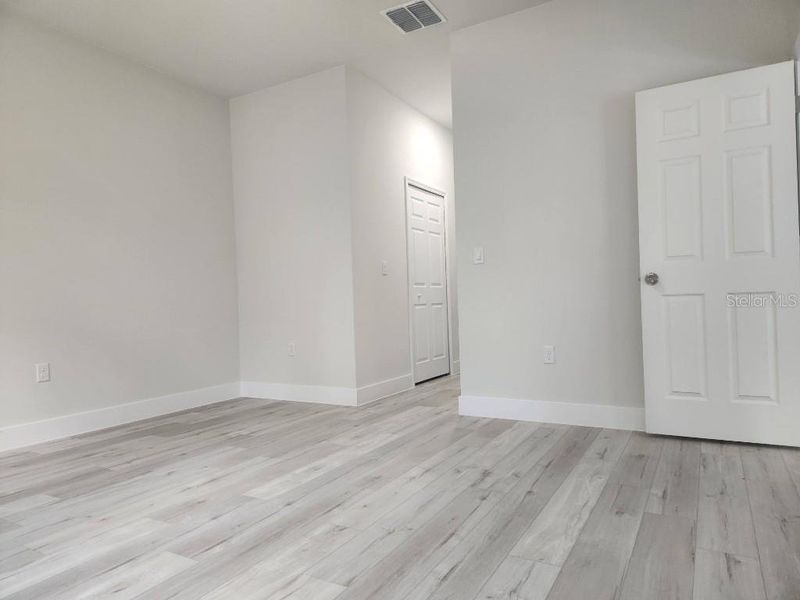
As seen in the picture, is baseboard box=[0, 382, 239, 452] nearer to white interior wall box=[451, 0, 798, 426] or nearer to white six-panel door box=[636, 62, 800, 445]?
white interior wall box=[451, 0, 798, 426]

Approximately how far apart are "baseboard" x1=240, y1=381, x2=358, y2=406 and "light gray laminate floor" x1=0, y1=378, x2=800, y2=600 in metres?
1.00

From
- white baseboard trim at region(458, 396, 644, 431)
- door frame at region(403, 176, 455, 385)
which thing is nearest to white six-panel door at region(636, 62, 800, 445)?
white baseboard trim at region(458, 396, 644, 431)

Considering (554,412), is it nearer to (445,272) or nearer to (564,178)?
(564,178)

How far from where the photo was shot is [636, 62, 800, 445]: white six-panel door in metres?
2.64

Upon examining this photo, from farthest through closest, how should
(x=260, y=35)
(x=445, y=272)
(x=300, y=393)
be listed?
1. (x=445, y=272)
2. (x=300, y=393)
3. (x=260, y=35)

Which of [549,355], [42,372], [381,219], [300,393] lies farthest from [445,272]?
[42,372]

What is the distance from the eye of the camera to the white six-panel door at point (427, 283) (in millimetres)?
5051

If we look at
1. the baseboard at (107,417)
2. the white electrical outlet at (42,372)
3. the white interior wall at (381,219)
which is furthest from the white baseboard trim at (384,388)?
the white electrical outlet at (42,372)

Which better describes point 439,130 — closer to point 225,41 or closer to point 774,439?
point 225,41

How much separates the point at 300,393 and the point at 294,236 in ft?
4.45

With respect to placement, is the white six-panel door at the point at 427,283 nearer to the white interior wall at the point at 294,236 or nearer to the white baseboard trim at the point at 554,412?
the white interior wall at the point at 294,236

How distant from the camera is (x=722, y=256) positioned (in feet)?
9.07

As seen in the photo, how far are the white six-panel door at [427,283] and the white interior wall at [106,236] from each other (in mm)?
1708

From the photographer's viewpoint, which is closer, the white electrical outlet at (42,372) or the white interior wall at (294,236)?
the white electrical outlet at (42,372)
